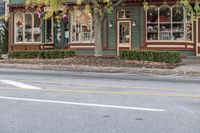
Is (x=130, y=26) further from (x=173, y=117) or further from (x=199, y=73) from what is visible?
(x=173, y=117)

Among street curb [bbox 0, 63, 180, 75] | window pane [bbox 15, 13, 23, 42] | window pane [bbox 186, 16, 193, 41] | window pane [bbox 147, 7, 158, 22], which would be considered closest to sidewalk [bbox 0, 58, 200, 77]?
street curb [bbox 0, 63, 180, 75]

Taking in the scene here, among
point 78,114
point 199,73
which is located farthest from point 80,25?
point 78,114

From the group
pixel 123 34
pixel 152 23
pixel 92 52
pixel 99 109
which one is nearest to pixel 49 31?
pixel 92 52

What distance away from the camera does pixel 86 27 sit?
31.7 m

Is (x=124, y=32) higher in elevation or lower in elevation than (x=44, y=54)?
higher

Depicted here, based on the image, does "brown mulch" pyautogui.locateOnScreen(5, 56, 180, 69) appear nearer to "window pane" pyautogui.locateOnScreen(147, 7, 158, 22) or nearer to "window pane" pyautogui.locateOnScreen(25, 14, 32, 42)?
"window pane" pyautogui.locateOnScreen(147, 7, 158, 22)

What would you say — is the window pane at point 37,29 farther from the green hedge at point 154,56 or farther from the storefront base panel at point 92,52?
the green hedge at point 154,56

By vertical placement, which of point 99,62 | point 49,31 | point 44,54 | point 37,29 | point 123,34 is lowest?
point 99,62

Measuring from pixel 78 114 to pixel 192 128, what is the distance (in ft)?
8.12

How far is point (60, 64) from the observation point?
24219 mm

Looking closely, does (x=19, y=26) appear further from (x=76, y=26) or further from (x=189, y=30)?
(x=189, y=30)

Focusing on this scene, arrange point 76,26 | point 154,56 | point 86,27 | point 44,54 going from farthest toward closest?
1. point 76,26
2. point 86,27
3. point 44,54
4. point 154,56

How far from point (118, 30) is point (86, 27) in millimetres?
2440

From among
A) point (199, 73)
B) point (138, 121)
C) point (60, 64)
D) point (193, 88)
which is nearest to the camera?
point (138, 121)
